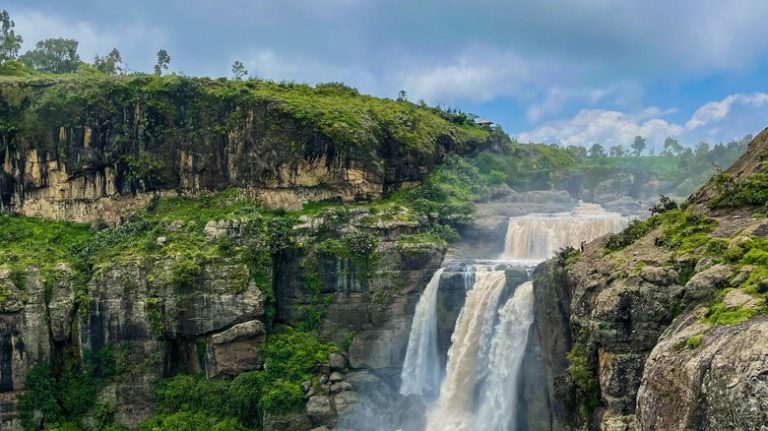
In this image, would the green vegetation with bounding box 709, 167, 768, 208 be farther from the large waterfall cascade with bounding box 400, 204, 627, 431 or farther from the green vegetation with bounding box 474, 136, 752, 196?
the green vegetation with bounding box 474, 136, 752, 196

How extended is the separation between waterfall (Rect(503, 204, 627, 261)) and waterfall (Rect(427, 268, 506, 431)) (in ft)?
20.2

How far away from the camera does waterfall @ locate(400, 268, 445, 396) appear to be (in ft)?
98.1

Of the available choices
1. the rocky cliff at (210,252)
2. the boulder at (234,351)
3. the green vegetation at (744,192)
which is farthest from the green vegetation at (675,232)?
the boulder at (234,351)

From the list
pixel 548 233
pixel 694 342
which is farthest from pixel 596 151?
pixel 694 342

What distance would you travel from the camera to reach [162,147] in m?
38.4

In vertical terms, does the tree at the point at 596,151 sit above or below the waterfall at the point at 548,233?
above

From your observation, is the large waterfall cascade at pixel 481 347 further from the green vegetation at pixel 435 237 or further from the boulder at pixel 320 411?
the boulder at pixel 320 411

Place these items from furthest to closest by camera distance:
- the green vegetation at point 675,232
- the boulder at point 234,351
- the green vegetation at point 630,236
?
the boulder at point 234,351, the green vegetation at point 630,236, the green vegetation at point 675,232

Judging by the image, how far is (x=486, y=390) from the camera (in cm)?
2612

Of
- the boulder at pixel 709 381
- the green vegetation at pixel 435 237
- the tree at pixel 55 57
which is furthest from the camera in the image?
the tree at pixel 55 57

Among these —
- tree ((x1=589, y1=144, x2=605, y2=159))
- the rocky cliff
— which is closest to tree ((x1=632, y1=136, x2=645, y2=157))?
tree ((x1=589, y1=144, x2=605, y2=159))

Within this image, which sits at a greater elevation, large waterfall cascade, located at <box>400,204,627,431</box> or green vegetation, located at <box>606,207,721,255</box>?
green vegetation, located at <box>606,207,721,255</box>

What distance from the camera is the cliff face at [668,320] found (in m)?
10.7

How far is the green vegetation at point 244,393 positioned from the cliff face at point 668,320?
35.5 feet
